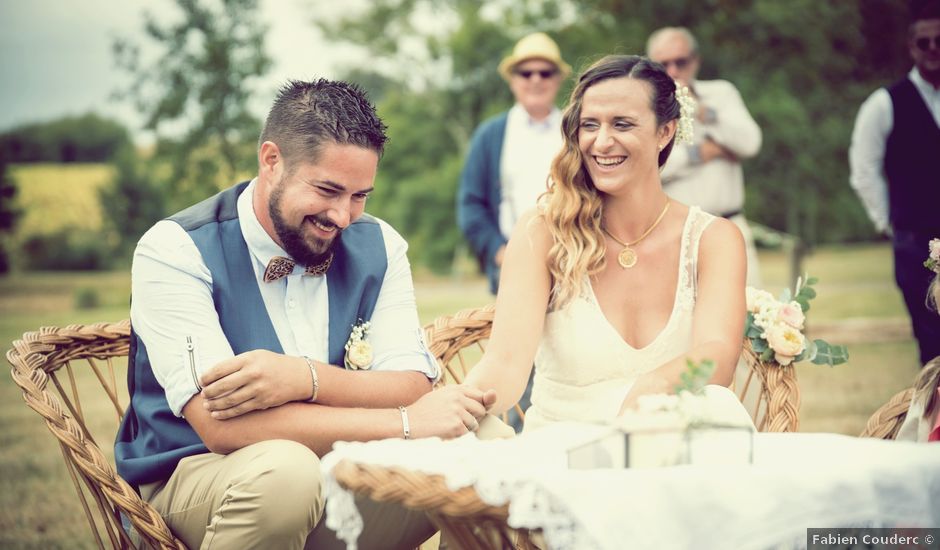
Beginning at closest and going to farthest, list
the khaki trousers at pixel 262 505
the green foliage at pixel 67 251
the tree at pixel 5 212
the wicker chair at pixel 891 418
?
the khaki trousers at pixel 262 505
the wicker chair at pixel 891 418
the tree at pixel 5 212
the green foliage at pixel 67 251

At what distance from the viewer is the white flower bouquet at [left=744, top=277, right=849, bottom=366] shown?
3.11 meters

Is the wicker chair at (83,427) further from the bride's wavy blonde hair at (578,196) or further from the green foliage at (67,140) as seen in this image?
the green foliage at (67,140)

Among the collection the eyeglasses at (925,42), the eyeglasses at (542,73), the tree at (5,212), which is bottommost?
the eyeglasses at (925,42)

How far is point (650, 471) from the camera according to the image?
1.83 m

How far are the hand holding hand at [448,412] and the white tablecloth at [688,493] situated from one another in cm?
53

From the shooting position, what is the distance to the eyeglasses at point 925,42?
5066 mm

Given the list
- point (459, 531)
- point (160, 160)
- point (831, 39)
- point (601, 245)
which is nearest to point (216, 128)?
point (160, 160)

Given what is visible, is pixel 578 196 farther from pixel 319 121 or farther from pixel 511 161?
pixel 511 161

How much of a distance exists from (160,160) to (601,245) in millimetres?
16373

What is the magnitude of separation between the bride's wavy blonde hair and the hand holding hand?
75 centimetres

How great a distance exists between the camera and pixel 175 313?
8.72 ft

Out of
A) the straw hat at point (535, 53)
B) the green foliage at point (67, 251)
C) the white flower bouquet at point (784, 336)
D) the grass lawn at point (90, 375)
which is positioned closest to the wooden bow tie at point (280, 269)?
the white flower bouquet at point (784, 336)

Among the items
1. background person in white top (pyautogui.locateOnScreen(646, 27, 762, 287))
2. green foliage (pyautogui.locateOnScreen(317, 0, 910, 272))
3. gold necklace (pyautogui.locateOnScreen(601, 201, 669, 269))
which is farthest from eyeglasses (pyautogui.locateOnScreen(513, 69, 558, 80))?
green foliage (pyautogui.locateOnScreen(317, 0, 910, 272))

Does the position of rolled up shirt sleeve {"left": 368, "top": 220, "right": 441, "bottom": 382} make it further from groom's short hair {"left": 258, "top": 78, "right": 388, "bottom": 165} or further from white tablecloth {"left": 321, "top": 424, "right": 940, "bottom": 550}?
white tablecloth {"left": 321, "top": 424, "right": 940, "bottom": 550}
